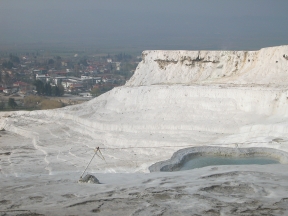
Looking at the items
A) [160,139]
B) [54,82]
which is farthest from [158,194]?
[54,82]

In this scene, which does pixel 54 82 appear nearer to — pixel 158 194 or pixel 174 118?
pixel 174 118

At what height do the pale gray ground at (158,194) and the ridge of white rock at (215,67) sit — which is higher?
the ridge of white rock at (215,67)

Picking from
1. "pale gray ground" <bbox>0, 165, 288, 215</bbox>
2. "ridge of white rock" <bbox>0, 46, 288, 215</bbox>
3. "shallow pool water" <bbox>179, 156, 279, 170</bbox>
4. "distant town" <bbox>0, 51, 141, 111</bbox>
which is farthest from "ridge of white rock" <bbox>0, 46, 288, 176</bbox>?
"distant town" <bbox>0, 51, 141, 111</bbox>

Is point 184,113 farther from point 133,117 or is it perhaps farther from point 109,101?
point 109,101

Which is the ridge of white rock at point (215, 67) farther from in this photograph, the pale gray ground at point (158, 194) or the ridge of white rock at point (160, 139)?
the pale gray ground at point (158, 194)

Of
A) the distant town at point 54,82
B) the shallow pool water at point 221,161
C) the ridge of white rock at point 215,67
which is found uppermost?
the ridge of white rock at point 215,67

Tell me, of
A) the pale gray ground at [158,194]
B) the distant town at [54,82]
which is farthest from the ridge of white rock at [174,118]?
the distant town at [54,82]
